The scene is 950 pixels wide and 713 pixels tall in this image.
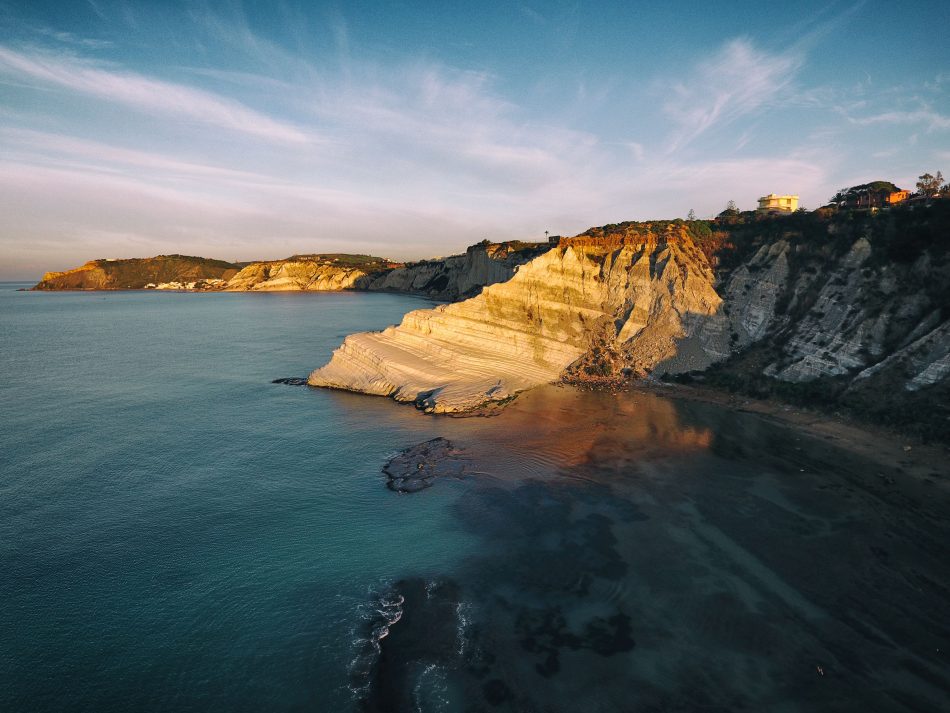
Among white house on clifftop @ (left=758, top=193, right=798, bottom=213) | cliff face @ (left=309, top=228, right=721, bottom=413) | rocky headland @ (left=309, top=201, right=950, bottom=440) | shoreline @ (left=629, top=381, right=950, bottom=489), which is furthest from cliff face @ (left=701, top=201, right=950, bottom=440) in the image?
white house on clifftop @ (left=758, top=193, right=798, bottom=213)

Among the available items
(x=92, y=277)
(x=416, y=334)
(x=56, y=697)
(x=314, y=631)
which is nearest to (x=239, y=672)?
(x=314, y=631)

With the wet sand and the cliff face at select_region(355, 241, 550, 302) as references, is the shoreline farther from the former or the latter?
the cliff face at select_region(355, 241, 550, 302)

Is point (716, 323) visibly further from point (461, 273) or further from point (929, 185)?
point (461, 273)

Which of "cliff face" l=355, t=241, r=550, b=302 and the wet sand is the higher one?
"cliff face" l=355, t=241, r=550, b=302

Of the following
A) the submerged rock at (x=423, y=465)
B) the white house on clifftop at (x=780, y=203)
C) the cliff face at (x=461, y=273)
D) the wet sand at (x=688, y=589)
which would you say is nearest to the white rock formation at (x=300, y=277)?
the cliff face at (x=461, y=273)

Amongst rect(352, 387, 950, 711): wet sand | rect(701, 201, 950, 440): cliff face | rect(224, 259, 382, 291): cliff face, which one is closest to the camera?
rect(352, 387, 950, 711): wet sand

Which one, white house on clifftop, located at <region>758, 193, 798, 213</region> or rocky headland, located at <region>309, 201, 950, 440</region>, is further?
white house on clifftop, located at <region>758, 193, 798, 213</region>

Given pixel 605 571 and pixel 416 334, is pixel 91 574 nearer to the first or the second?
pixel 605 571

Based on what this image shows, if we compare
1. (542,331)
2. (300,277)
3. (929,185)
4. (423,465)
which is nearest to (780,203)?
(929,185)
